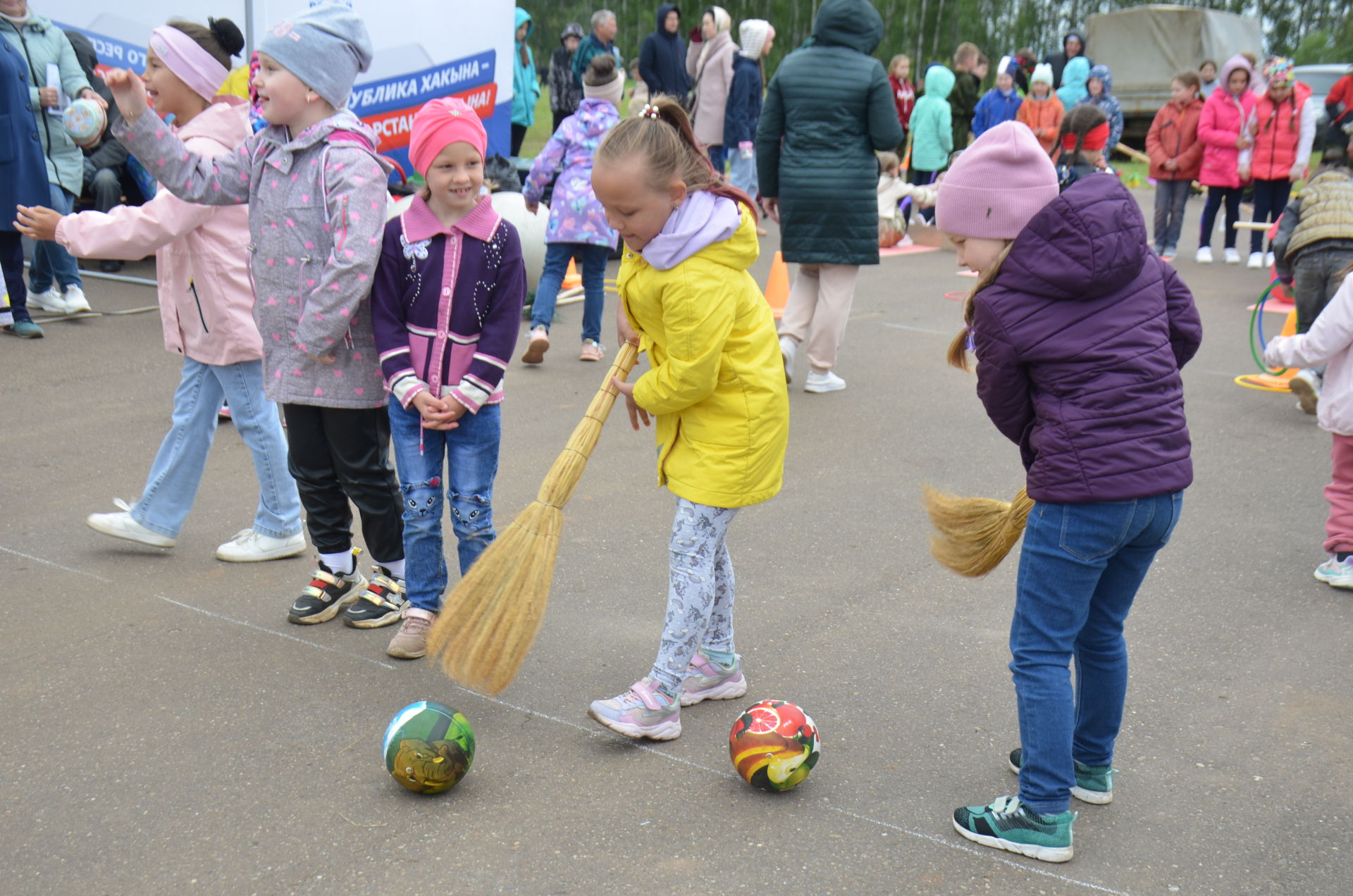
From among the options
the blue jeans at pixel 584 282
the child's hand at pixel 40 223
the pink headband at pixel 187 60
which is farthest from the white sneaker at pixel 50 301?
the pink headband at pixel 187 60

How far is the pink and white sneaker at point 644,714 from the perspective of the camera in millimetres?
3354

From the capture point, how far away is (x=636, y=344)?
11.2ft

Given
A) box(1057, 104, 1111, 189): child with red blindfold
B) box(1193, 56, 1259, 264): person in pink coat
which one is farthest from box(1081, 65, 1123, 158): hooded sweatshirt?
box(1057, 104, 1111, 189): child with red blindfold

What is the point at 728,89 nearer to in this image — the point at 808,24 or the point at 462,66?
the point at 462,66

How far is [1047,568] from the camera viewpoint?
2807mm

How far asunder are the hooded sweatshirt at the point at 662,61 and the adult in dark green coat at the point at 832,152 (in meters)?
7.69

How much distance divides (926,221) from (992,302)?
12.5 metres

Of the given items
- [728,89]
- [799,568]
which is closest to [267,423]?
[799,568]

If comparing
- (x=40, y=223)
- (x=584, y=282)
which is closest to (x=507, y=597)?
(x=40, y=223)

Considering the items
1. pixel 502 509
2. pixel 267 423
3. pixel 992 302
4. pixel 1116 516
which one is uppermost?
pixel 992 302

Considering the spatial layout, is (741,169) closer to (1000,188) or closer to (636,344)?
(636,344)

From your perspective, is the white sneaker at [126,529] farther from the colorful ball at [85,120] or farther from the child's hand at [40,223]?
the colorful ball at [85,120]

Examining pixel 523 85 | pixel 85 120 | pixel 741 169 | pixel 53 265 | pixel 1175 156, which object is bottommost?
pixel 53 265

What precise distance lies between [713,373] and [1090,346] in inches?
36.2
